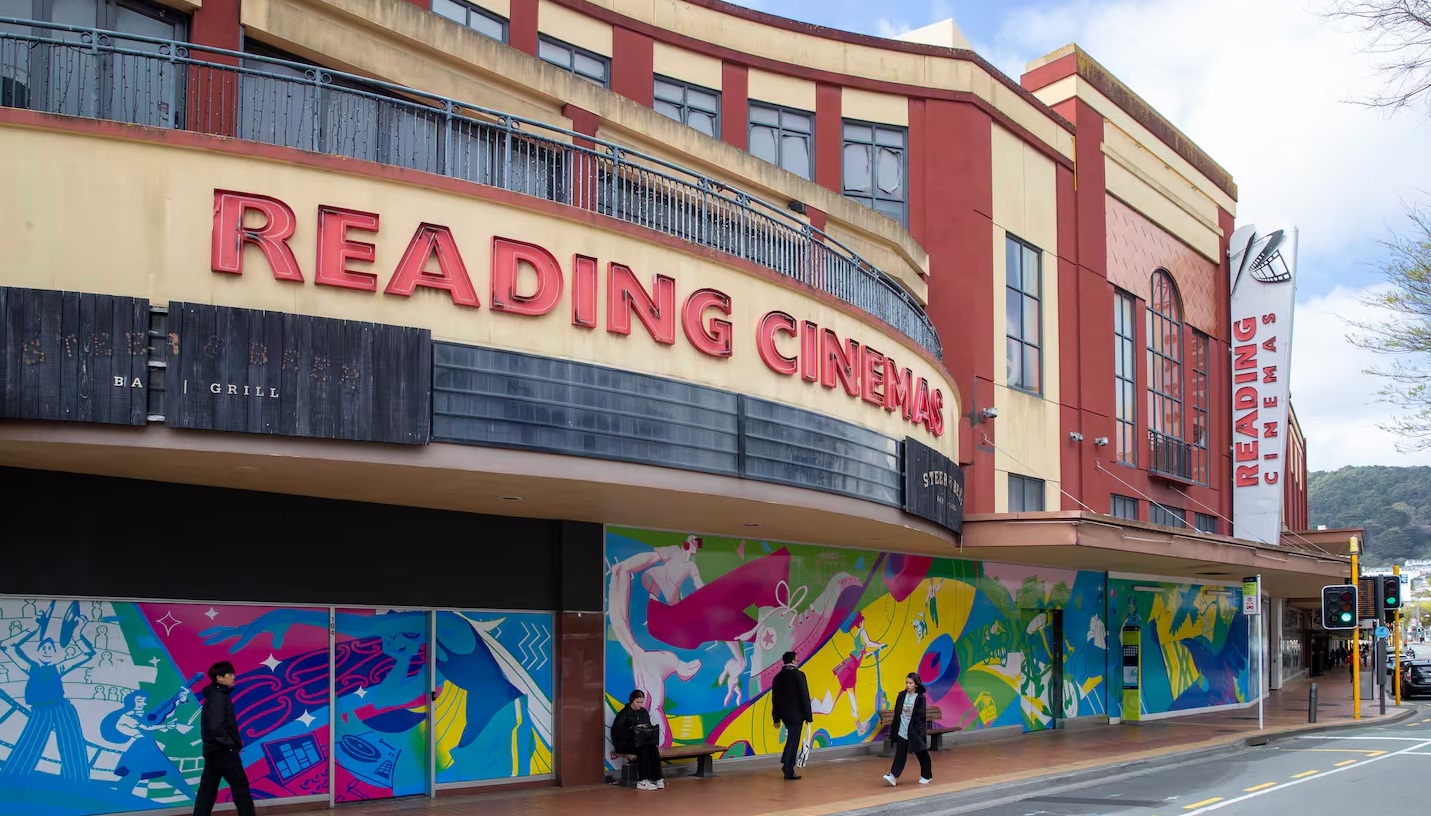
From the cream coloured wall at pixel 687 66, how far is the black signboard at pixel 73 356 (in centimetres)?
1315

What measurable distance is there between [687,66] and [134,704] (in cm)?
1414

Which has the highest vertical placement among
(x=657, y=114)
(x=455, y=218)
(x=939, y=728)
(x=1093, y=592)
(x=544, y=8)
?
(x=544, y=8)

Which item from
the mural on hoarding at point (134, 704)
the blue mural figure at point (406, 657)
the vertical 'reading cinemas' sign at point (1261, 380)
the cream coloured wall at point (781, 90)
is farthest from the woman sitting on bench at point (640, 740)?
the vertical 'reading cinemas' sign at point (1261, 380)

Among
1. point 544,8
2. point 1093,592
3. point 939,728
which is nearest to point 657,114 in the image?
point 544,8

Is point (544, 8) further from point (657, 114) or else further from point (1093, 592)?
point (1093, 592)

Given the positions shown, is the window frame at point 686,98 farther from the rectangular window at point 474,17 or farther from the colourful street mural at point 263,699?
the colourful street mural at point 263,699

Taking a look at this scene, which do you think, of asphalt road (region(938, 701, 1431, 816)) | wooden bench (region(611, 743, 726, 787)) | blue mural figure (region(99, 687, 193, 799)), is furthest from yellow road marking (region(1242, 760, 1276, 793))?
blue mural figure (region(99, 687, 193, 799))

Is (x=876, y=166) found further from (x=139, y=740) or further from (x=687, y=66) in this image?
(x=139, y=740)

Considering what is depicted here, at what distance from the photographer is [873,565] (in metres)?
20.3

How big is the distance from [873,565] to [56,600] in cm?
1242

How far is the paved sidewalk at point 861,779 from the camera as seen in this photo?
43.6 ft

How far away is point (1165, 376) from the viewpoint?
3195cm

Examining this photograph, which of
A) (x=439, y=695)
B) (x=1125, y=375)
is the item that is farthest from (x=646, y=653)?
(x=1125, y=375)

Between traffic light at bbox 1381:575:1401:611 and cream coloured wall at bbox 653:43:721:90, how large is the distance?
20056mm
